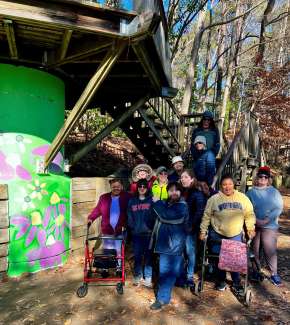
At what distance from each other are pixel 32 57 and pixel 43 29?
1.26 metres

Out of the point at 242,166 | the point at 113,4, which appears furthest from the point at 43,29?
the point at 242,166

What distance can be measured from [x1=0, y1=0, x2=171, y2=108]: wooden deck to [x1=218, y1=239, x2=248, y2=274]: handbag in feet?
10.1

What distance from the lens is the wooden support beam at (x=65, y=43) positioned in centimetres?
491

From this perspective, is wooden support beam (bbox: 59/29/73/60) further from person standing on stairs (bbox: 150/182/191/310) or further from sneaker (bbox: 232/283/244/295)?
sneaker (bbox: 232/283/244/295)

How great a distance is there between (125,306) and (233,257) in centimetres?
162

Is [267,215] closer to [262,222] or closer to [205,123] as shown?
[262,222]

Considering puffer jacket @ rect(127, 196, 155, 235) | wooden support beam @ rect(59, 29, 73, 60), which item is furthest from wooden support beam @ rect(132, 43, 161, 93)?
puffer jacket @ rect(127, 196, 155, 235)

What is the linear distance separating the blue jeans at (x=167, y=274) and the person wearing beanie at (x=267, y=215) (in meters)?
1.51

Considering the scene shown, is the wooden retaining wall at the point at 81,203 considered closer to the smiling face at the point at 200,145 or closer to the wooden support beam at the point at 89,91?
the wooden support beam at the point at 89,91

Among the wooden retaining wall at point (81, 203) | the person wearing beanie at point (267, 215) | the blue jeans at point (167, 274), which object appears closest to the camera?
the blue jeans at point (167, 274)

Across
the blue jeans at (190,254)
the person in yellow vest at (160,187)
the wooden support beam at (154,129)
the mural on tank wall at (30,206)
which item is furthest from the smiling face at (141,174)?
the wooden support beam at (154,129)

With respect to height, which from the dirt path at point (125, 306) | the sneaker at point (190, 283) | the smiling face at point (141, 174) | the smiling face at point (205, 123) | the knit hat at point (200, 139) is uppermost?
the smiling face at point (205, 123)

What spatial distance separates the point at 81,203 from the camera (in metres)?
6.92

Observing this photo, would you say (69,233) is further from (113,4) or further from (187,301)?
(113,4)
